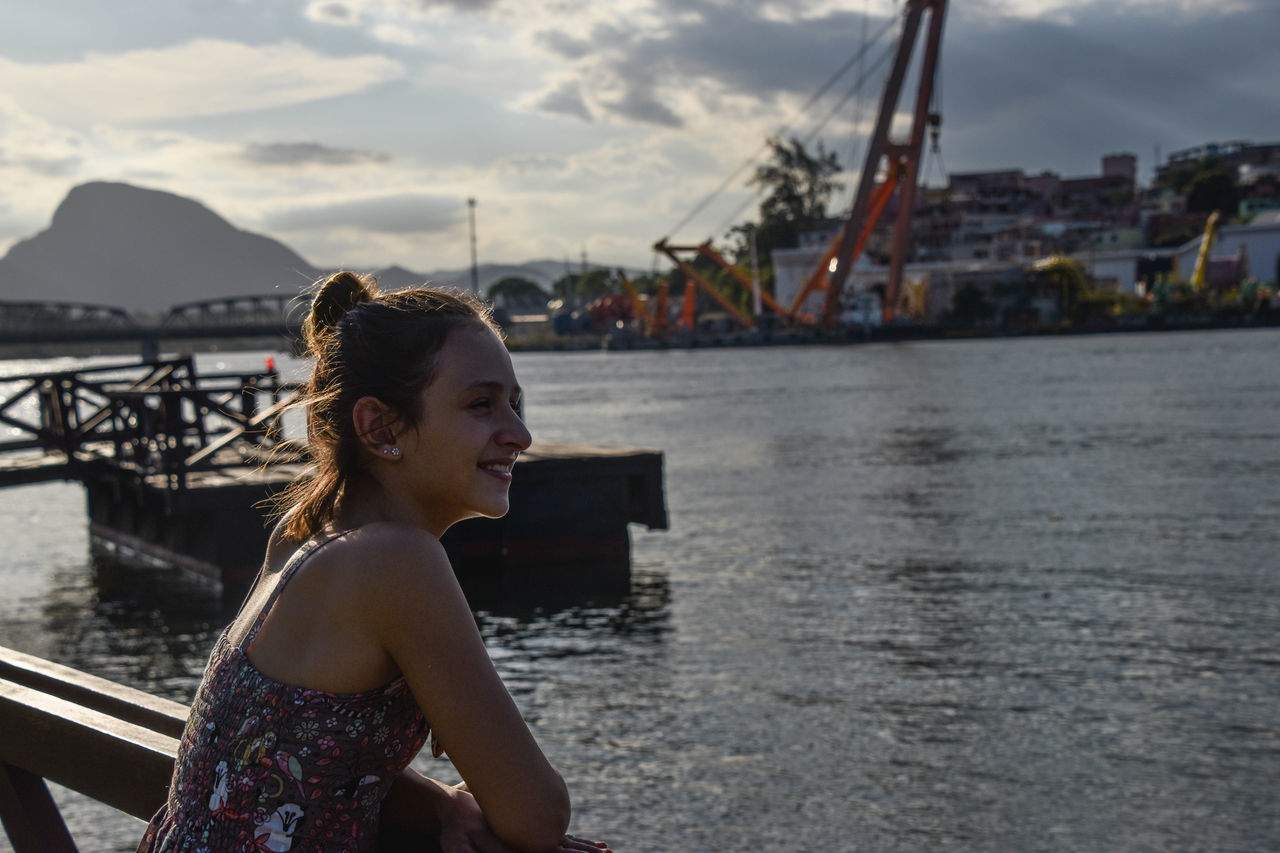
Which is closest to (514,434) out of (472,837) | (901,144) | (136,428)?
(472,837)

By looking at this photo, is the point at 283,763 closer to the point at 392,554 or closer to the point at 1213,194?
the point at 392,554

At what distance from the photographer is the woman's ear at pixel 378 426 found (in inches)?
58.5

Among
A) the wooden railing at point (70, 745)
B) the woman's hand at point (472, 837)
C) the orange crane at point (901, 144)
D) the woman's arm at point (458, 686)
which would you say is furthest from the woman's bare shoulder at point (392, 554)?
the orange crane at point (901, 144)

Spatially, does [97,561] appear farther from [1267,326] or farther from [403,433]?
[1267,326]

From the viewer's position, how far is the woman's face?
1479 mm

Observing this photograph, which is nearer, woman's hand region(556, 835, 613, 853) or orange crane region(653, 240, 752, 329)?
woman's hand region(556, 835, 613, 853)

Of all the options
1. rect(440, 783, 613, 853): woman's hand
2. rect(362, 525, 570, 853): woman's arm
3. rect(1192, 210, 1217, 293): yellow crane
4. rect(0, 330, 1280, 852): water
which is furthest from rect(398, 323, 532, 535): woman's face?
rect(1192, 210, 1217, 293): yellow crane

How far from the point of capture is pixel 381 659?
1.37m

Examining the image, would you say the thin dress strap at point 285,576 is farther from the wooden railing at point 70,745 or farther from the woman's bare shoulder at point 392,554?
the wooden railing at point 70,745

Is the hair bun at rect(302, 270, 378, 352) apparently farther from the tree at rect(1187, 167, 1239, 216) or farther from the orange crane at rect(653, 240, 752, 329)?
the tree at rect(1187, 167, 1239, 216)

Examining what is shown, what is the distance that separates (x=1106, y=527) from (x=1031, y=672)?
733cm

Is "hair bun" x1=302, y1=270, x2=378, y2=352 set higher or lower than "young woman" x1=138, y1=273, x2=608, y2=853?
higher

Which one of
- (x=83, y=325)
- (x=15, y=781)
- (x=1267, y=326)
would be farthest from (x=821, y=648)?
(x=1267, y=326)

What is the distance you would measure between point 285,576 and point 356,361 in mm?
252
